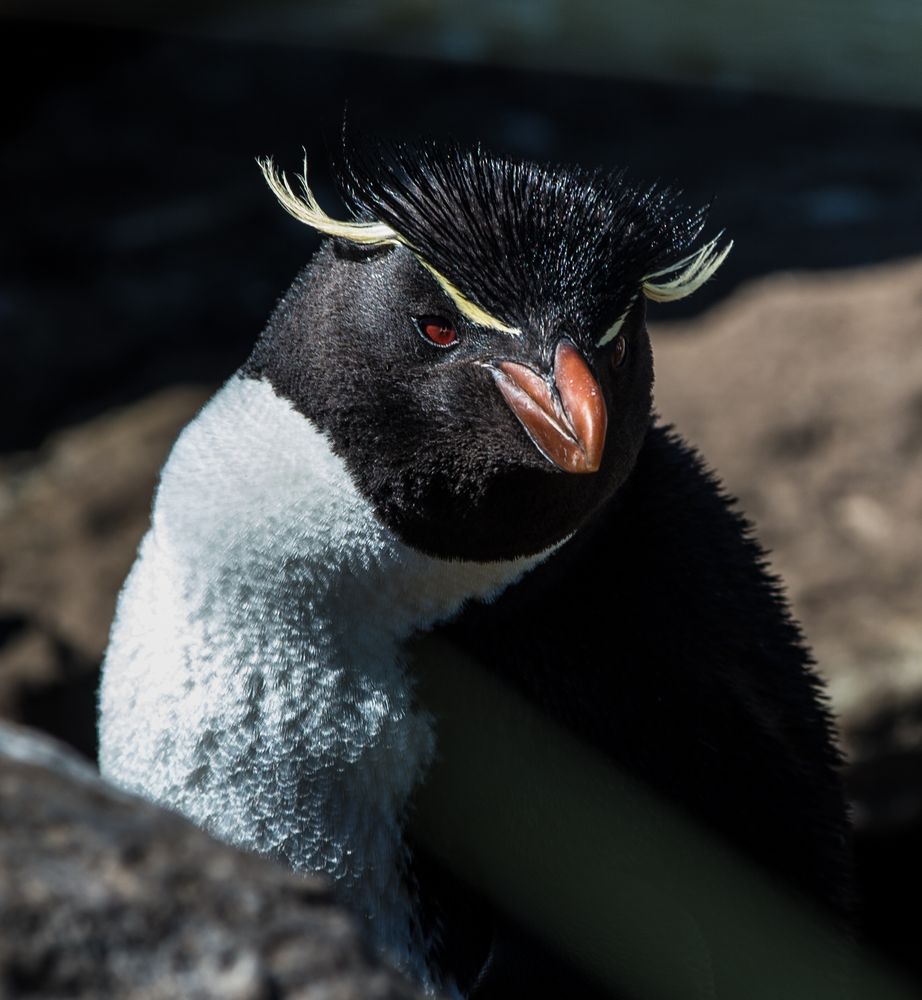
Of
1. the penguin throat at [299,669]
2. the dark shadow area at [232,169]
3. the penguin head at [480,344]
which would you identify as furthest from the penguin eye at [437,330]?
the dark shadow area at [232,169]

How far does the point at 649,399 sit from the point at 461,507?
0.30 meters

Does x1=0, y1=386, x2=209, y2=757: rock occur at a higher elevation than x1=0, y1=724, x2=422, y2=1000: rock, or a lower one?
lower

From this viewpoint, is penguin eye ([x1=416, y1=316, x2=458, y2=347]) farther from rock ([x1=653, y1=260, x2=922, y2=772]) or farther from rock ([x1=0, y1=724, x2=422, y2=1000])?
rock ([x1=653, y1=260, x2=922, y2=772])

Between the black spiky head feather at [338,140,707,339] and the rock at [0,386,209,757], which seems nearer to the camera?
the black spiky head feather at [338,140,707,339]

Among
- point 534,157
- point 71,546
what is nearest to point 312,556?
point 71,546

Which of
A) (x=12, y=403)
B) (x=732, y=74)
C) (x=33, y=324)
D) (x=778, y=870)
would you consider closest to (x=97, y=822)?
(x=778, y=870)

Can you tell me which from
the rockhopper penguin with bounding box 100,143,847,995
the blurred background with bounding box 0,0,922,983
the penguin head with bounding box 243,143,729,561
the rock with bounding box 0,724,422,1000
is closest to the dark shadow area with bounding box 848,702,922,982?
the blurred background with bounding box 0,0,922,983

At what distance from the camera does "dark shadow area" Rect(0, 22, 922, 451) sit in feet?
15.0

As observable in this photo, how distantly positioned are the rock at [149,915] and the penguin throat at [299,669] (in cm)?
88

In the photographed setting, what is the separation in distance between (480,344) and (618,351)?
0.17 m

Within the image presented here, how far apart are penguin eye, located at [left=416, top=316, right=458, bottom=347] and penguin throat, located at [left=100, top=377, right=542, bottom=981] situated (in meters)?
0.18

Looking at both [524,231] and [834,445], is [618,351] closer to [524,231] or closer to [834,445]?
[524,231]

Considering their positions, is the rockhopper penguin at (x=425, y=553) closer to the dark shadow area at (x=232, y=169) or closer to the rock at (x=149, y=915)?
the rock at (x=149, y=915)

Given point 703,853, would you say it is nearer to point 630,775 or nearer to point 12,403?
point 630,775
